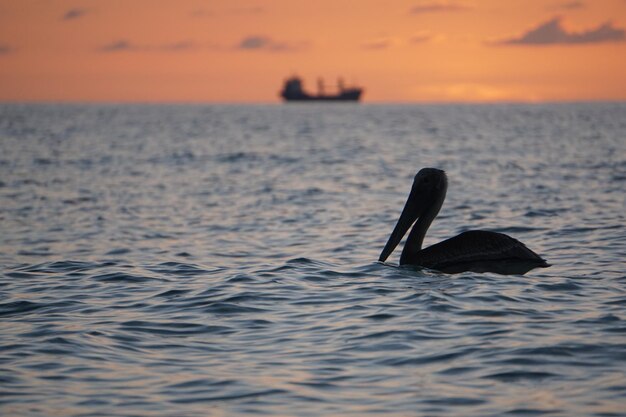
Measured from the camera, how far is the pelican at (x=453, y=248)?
39.1ft

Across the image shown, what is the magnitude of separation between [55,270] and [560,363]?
8137mm


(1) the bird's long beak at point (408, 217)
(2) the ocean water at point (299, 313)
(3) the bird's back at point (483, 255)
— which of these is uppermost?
(1) the bird's long beak at point (408, 217)

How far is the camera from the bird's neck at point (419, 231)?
1290 cm

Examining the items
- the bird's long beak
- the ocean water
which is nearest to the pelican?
the bird's long beak

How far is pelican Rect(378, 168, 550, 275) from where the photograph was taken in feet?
39.1

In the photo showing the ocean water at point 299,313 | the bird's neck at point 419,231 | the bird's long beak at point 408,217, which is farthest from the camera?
the bird's long beak at point 408,217

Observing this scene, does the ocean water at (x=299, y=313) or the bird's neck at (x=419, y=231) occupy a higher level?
the bird's neck at (x=419, y=231)

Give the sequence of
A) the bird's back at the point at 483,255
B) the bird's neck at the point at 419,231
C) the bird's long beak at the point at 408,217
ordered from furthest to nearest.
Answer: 1. the bird's long beak at the point at 408,217
2. the bird's neck at the point at 419,231
3. the bird's back at the point at 483,255

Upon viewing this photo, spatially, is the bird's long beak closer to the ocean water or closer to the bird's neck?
→ the bird's neck

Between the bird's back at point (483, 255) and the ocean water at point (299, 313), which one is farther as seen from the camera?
the bird's back at point (483, 255)

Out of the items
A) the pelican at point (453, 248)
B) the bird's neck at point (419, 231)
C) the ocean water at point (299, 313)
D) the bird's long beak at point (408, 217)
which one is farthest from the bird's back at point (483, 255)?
the bird's long beak at point (408, 217)

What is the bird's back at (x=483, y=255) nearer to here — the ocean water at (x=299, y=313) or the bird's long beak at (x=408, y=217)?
the ocean water at (x=299, y=313)

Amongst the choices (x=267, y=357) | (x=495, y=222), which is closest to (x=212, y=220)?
(x=495, y=222)

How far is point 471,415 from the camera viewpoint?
6895mm
